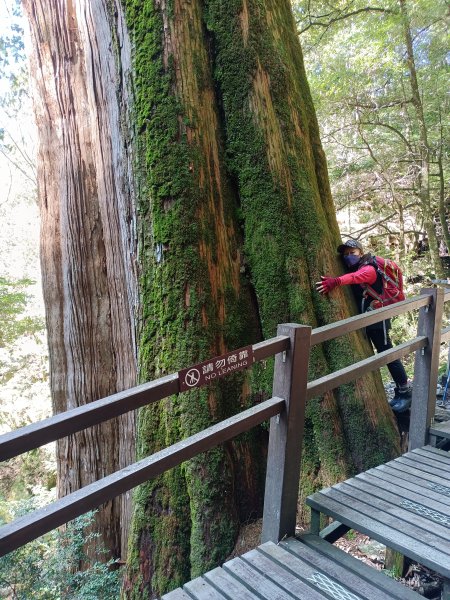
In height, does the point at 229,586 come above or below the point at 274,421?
below

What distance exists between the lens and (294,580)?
2.06m

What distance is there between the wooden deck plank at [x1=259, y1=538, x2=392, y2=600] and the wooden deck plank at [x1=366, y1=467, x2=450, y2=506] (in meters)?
0.85

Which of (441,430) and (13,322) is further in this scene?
(13,322)

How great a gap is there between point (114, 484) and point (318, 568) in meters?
1.11

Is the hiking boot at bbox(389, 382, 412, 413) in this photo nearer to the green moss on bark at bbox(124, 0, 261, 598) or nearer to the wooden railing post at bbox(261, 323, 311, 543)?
the green moss on bark at bbox(124, 0, 261, 598)

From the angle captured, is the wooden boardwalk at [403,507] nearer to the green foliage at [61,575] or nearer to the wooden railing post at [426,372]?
the wooden railing post at [426,372]

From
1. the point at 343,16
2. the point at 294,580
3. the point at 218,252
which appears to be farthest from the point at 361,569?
the point at 343,16

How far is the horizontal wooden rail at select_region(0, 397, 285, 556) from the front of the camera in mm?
1595

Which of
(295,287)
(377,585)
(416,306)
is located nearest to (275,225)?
(295,287)

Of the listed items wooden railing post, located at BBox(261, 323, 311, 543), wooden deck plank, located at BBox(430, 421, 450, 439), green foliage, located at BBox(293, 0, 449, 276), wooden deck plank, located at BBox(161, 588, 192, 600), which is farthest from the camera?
green foliage, located at BBox(293, 0, 449, 276)

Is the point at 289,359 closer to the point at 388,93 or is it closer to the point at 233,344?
the point at 233,344

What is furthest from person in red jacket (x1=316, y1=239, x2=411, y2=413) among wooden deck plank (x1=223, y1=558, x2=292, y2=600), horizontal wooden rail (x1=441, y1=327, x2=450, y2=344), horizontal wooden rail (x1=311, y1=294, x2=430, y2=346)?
wooden deck plank (x1=223, y1=558, x2=292, y2=600)

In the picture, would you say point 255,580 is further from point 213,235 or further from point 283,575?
point 213,235

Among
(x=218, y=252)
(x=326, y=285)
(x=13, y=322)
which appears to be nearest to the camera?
(x=218, y=252)
